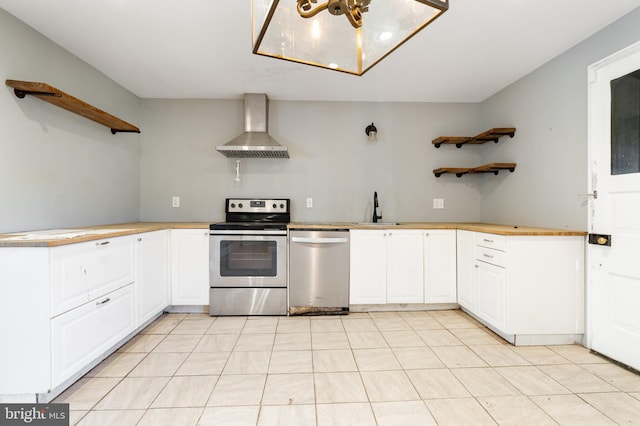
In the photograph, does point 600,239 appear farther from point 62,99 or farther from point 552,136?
point 62,99

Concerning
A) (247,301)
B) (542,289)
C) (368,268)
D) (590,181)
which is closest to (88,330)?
(247,301)

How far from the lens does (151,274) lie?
2.50 metres

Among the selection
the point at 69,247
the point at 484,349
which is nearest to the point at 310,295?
the point at 484,349

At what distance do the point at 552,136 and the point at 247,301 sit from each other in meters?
3.06

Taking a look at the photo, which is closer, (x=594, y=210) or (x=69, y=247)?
(x=69, y=247)

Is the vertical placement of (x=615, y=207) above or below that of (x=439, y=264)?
above

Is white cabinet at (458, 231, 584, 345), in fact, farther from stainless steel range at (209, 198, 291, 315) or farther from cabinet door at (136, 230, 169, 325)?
cabinet door at (136, 230, 169, 325)

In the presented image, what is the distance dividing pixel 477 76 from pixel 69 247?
3.49 m

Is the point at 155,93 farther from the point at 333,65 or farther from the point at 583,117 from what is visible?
the point at 583,117

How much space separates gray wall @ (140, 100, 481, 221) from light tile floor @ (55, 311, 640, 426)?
1.45m

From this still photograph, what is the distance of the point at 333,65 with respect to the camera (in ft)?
4.86

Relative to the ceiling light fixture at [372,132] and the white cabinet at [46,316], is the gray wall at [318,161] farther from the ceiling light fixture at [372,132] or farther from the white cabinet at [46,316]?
the white cabinet at [46,316]

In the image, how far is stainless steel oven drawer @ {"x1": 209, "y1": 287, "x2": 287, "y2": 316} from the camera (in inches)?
109

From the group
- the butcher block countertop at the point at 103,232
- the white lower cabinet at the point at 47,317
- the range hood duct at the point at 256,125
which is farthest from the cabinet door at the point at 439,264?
the white lower cabinet at the point at 47,317
